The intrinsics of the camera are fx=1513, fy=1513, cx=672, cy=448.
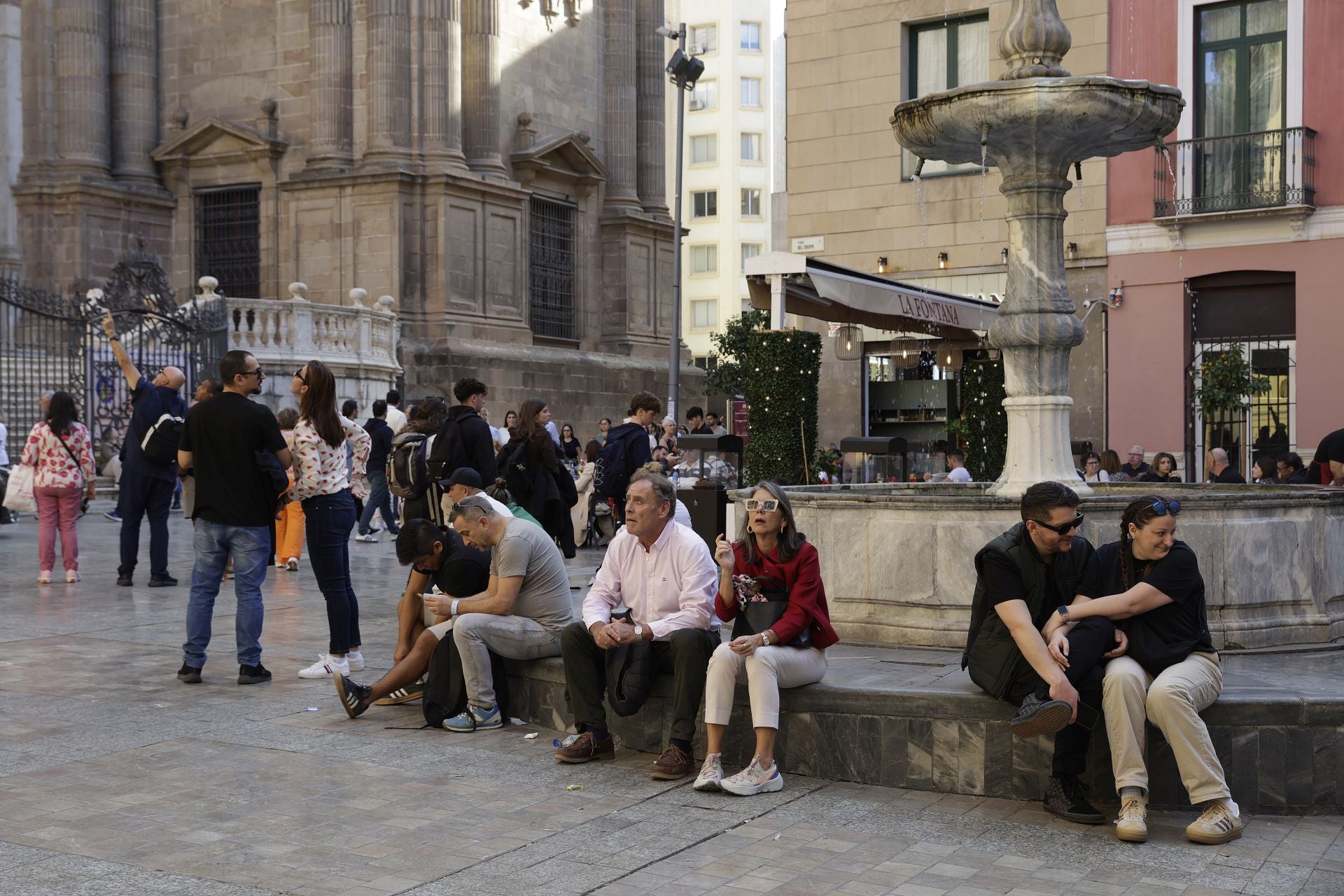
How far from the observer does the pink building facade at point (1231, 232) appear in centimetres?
2162

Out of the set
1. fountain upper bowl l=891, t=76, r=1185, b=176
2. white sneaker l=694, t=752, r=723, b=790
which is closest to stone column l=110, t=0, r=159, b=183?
fountain upper bowl l=891, t=76, r=1185, b=176

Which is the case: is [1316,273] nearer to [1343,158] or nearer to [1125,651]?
[1343,158]

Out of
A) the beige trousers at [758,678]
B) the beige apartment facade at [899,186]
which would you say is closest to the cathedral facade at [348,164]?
the beige apartment facade at [899,186]

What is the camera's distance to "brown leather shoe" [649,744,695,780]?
6.82m

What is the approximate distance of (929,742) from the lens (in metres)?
6.68

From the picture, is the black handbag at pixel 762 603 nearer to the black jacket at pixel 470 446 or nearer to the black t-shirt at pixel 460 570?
the black t-shirt at pixel 460 570

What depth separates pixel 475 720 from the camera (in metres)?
7.89

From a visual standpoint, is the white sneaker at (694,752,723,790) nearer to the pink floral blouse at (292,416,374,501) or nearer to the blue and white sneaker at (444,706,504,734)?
the blue and white sneaker at (444,706,504,734)

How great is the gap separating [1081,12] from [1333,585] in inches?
652

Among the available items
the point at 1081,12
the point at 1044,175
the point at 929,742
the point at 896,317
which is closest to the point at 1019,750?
the point at 929,742

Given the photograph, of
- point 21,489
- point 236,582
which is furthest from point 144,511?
point 236,582

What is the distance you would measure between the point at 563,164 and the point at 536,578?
96.5 ft

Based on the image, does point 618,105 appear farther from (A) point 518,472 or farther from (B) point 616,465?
(A) point 518,472

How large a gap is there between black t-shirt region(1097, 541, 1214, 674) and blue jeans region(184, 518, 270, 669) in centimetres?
514
